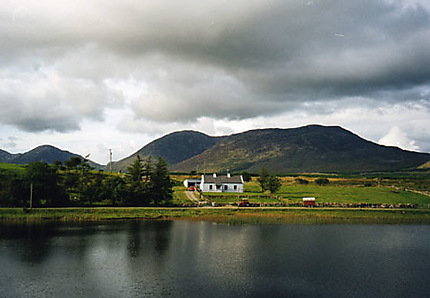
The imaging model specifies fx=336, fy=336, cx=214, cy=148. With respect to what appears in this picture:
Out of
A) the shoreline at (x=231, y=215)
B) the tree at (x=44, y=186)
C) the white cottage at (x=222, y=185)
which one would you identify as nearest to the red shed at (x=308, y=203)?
the shoreline at (x=231, y=215)

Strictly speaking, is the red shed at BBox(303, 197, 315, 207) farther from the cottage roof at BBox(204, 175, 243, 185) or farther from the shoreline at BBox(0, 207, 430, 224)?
the cottage roof at BBox(204, 175, 243, 185)

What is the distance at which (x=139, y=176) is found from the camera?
9406cm

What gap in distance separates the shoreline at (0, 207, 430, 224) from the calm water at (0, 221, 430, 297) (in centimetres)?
961

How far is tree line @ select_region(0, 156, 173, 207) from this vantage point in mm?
81312

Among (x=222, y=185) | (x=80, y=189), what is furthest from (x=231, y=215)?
(x=222, y=185)

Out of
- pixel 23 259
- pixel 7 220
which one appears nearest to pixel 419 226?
pixel 23 259

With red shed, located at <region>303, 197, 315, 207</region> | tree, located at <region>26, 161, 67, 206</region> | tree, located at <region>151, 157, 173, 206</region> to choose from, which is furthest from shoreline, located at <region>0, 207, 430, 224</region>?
tree, located at <region>151, 157, 173, 206</region>

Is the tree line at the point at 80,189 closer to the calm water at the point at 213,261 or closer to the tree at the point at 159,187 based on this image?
the tree at the point at 159,187

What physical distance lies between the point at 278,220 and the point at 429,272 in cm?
3870

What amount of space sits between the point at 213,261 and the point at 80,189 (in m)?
58.5

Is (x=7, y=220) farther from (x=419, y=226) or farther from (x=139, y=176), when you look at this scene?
(x=419, y=226)

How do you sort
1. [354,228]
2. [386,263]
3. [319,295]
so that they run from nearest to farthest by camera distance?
[319,295], [386,263], [354,228]

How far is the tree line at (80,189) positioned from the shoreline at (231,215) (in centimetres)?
554

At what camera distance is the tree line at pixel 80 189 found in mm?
81312
